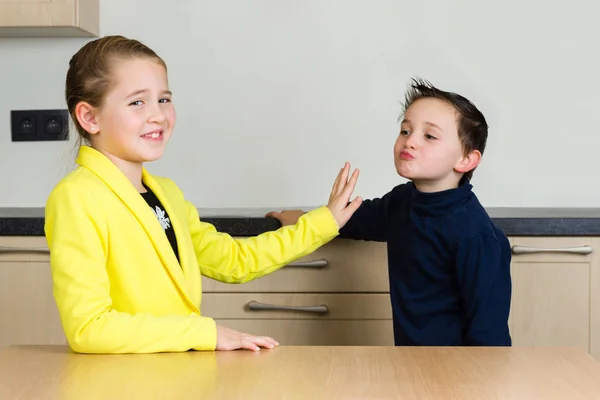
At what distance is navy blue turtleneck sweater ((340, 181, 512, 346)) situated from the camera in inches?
68.5

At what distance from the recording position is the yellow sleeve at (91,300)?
1220mm

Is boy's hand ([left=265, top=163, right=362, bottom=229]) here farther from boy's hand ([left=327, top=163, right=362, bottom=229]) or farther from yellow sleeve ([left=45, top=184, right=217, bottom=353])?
yellow sleeve ([left=45, top=184, right=217, bottom=353])

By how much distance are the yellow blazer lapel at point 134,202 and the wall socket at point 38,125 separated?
4.59 feet

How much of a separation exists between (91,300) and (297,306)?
1.04 metres

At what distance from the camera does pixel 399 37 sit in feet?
8.90

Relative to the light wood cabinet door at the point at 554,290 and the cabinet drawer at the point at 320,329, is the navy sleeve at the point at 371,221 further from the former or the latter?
the light wood cabinet door at the point at 554,290

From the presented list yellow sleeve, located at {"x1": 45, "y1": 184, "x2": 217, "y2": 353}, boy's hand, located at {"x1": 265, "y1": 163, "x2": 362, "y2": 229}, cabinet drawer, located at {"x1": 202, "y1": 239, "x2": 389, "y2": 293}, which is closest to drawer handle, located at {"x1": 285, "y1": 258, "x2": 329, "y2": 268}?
cabinet drawer, located at {"x1": 202, "y1": 239, "x2": 389, "y2": 293}

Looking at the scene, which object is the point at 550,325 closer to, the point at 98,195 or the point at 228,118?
the point at 228,118

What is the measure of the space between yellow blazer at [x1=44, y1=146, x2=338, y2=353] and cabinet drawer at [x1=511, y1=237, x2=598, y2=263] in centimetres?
97

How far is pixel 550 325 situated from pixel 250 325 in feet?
2.60

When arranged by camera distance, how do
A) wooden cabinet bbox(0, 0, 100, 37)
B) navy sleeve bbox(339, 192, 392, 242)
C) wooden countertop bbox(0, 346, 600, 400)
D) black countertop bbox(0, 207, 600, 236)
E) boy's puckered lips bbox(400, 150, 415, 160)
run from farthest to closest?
wooden cabinet bbox(0, 0, 100, 37)
black countertop bbox(0, 207, 600, 236)
navy sleeve bbox(339, 192, 392, 242)
boy's puckered lips bbox(400, 150, 415, 160)
wooden countertop bbox(0, 346, 600, 400)

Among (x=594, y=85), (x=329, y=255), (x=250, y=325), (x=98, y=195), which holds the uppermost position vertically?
(x=594, y=85)

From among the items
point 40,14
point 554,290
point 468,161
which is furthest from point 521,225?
point 40,14

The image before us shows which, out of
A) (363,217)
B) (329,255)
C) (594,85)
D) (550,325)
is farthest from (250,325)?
(594,85)
